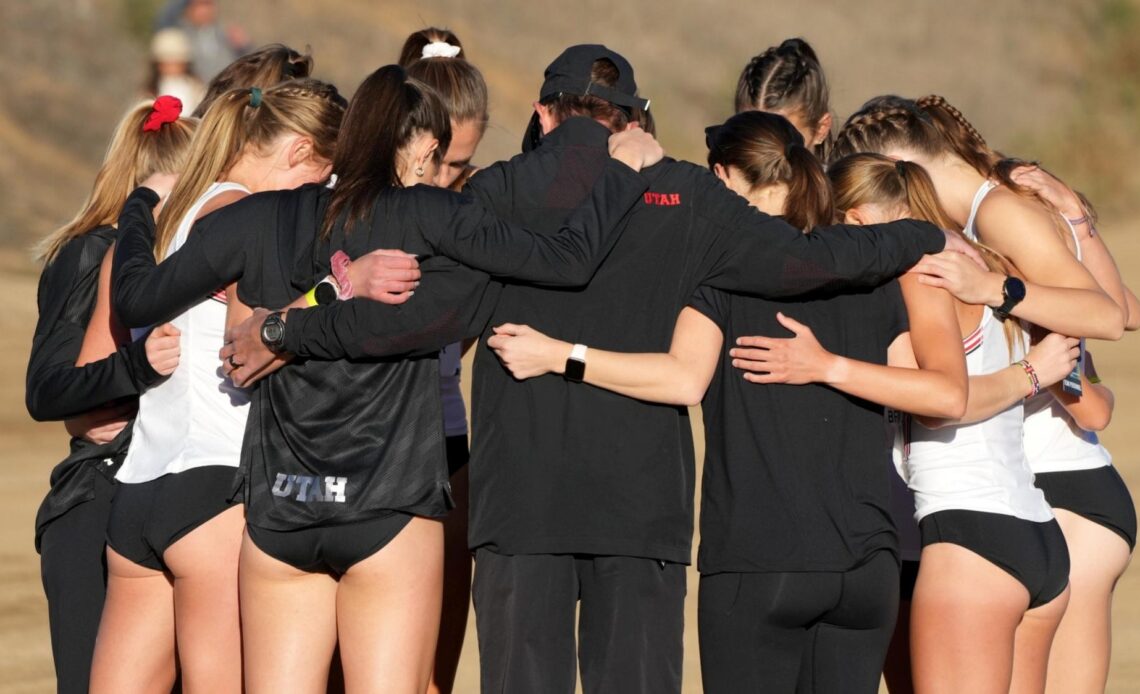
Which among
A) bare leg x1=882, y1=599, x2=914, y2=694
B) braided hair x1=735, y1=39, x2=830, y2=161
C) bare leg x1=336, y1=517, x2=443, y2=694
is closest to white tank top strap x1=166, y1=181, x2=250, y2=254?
bare leg x1=336, y1=517, x2=443, y2=694

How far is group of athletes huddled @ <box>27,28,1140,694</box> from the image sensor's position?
12.1 ft

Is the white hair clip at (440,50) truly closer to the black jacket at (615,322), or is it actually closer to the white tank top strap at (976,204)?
the black jacket at (615,322)

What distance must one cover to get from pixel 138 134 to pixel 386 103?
1145 mm

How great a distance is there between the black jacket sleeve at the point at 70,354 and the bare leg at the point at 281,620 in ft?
2.06

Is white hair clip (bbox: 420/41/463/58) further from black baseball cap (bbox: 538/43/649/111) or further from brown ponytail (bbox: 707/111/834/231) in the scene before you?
brown ponytail (bbox: 707/111/834/231)

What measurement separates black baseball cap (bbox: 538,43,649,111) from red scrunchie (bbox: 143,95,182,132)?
3.79ft

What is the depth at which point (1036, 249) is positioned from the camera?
4207 mm

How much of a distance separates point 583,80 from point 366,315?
0.81 metres

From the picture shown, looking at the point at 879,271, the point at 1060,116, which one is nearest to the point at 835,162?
the point at 879,271

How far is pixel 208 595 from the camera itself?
3.90 meters

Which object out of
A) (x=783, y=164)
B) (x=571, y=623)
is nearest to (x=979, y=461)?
(x=783, y=164)

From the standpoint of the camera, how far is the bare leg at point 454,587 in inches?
188

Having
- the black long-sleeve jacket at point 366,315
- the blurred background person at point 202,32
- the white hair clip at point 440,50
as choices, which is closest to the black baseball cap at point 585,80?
the black long-sleeve jacket at point 366,315

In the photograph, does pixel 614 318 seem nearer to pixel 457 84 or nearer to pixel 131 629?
pixel 457 84
